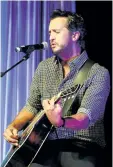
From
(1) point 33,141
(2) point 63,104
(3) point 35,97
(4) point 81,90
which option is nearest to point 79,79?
(4) point 81,90

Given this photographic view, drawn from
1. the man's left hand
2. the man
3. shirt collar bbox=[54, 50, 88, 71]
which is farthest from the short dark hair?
the man's left hand

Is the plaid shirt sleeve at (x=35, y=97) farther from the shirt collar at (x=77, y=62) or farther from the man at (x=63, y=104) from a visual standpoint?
the shirt collar at (x=77, y=62)

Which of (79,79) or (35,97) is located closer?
(79,79)

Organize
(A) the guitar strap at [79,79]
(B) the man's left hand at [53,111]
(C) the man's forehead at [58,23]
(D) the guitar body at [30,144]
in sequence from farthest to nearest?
(C) the man's forehead at [58,23]
(A) the guitar strap at [79,79]
(D) the guitar body at [30,144]
(B) the man's left hand at [53,111]

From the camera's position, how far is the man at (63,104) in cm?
186

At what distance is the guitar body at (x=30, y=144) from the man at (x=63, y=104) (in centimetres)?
3

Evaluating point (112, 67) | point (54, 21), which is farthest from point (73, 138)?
point (112, 67)

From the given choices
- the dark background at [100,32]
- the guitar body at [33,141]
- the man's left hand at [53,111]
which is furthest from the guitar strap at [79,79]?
the dark background at [100,32]

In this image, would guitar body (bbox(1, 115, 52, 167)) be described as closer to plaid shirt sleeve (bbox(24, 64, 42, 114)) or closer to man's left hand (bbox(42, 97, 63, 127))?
man's left hand (bbox(42, 97, 63, 127))

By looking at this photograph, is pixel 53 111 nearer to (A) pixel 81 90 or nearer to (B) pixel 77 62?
(A) pixel 81 90

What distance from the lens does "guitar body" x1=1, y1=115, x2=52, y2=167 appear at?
1795 millimetres

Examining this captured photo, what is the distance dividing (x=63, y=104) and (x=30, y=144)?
293mm

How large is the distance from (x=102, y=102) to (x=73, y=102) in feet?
0.55

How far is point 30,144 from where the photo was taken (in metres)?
1.84
